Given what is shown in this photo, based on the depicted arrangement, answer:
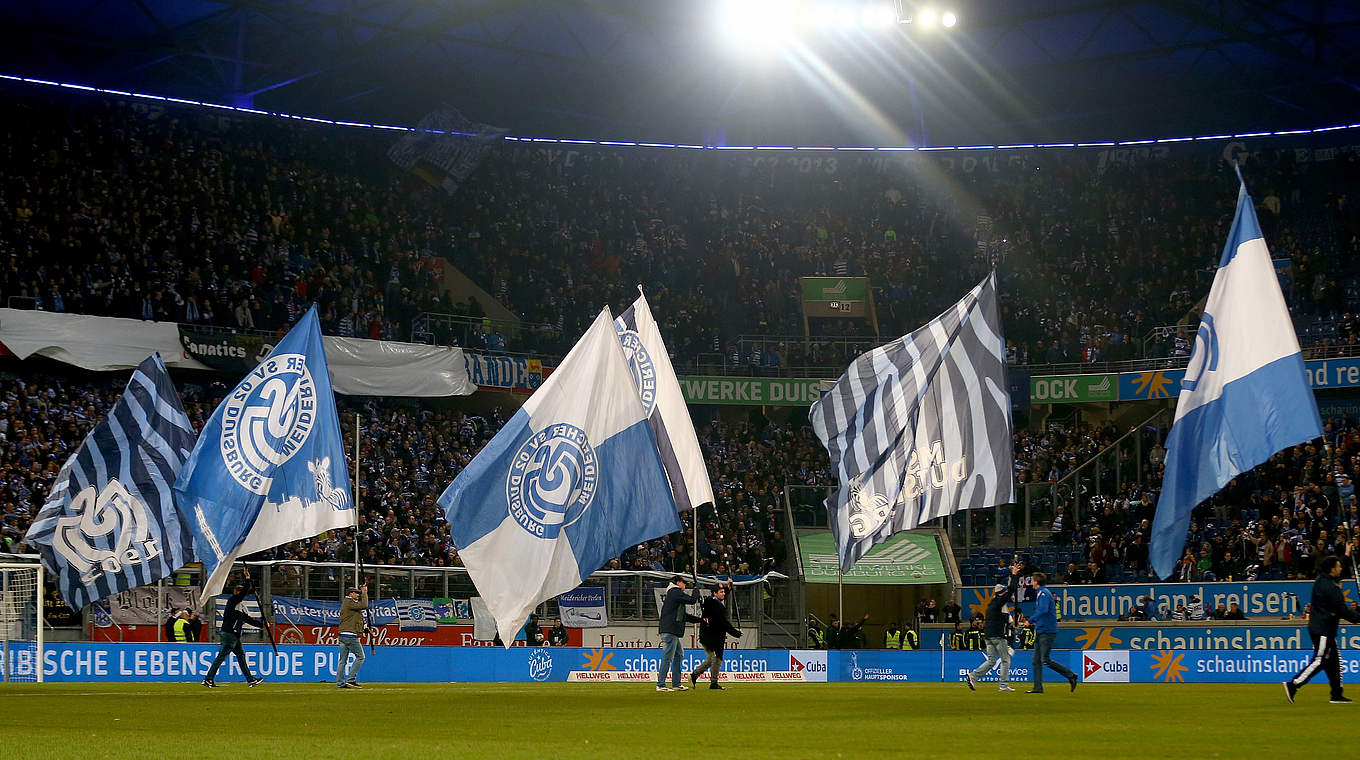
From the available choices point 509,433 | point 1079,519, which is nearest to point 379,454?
point 1079,519

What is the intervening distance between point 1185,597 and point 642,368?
756 inches

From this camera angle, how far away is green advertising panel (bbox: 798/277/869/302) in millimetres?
57938

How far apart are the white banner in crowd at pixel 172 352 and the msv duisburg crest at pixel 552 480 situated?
24941 millimetres

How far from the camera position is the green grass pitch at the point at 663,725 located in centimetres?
1291

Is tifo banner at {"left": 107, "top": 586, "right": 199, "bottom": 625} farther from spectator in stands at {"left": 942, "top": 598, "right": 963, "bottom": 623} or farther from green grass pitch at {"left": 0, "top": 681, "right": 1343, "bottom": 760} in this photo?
spectator in stands at {"left": 942, "top": 598, "right": 963, "bottom": 623}

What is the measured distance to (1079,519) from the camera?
4981cm

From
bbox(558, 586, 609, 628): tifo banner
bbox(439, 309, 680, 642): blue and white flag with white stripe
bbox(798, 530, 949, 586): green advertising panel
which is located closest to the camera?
bbox(439, 309, 680, 642): blue and white flag with white stripe

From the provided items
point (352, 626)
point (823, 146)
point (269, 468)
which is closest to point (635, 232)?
point (823, 146)

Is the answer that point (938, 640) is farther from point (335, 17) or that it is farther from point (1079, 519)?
point (335, 17)

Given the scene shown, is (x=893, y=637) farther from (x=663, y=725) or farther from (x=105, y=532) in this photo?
(x=663, y=725)

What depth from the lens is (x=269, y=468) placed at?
78.9 feet

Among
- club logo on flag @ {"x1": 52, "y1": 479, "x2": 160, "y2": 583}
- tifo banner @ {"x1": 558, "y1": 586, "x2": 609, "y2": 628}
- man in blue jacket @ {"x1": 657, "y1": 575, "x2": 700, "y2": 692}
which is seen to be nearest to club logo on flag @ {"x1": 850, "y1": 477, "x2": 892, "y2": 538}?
man in blue jacket @ {"x1": 657, "y1": 575, "x2": 700, "y2": 692}

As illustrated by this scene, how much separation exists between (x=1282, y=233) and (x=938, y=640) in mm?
23225

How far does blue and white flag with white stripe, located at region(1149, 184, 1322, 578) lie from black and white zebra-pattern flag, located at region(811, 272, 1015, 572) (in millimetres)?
7439
